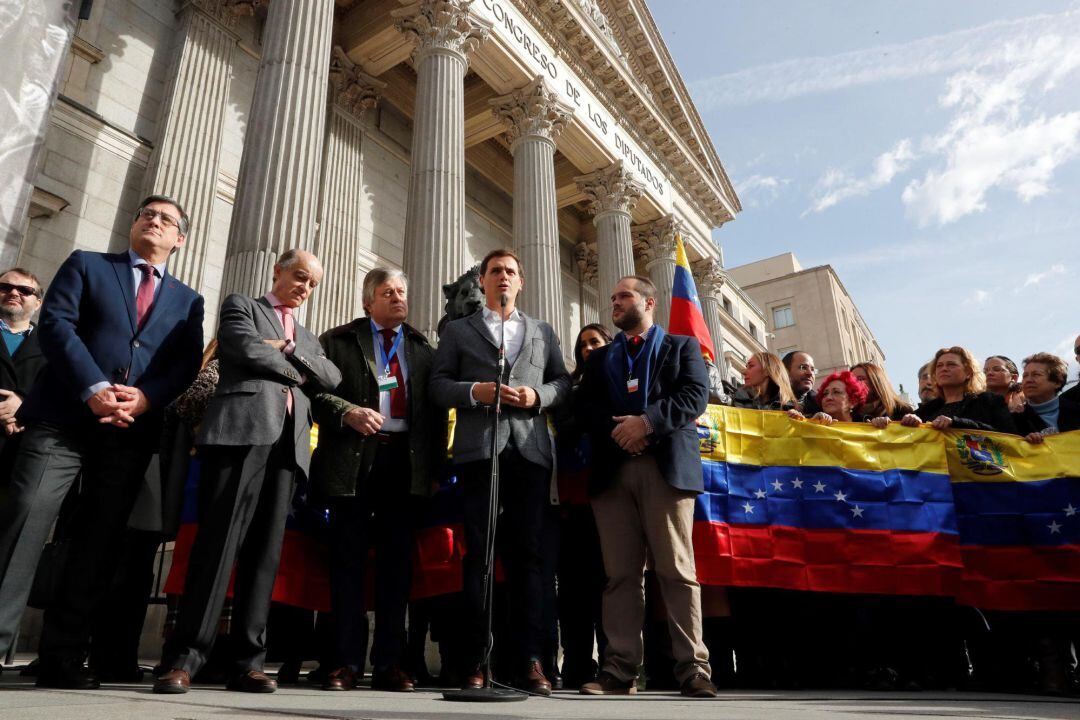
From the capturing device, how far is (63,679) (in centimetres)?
279

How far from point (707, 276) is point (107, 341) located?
20.9 m

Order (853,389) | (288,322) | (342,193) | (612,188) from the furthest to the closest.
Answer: (612,188) → (342,193) → (853,389) → (288,322)

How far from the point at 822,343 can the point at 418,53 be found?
38360mm

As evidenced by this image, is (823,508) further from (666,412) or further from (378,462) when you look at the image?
(378,462)

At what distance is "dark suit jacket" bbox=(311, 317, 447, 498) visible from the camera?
11.7ft

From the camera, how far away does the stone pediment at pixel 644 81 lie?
1608 centimetres

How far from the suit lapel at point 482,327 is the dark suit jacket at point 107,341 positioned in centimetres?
140

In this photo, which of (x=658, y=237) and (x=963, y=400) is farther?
(x=658, y=237)

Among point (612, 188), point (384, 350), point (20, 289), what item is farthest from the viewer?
point (612, 188)

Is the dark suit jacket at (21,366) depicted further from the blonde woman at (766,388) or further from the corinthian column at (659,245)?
the corinthian column at (659,245)

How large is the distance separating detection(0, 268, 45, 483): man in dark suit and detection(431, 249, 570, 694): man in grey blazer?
2158 millimetres

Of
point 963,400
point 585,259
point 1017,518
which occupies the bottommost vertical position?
point 1017,518

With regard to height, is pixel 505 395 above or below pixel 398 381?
below

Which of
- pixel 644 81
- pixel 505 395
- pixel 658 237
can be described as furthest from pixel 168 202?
pixel 644 81
